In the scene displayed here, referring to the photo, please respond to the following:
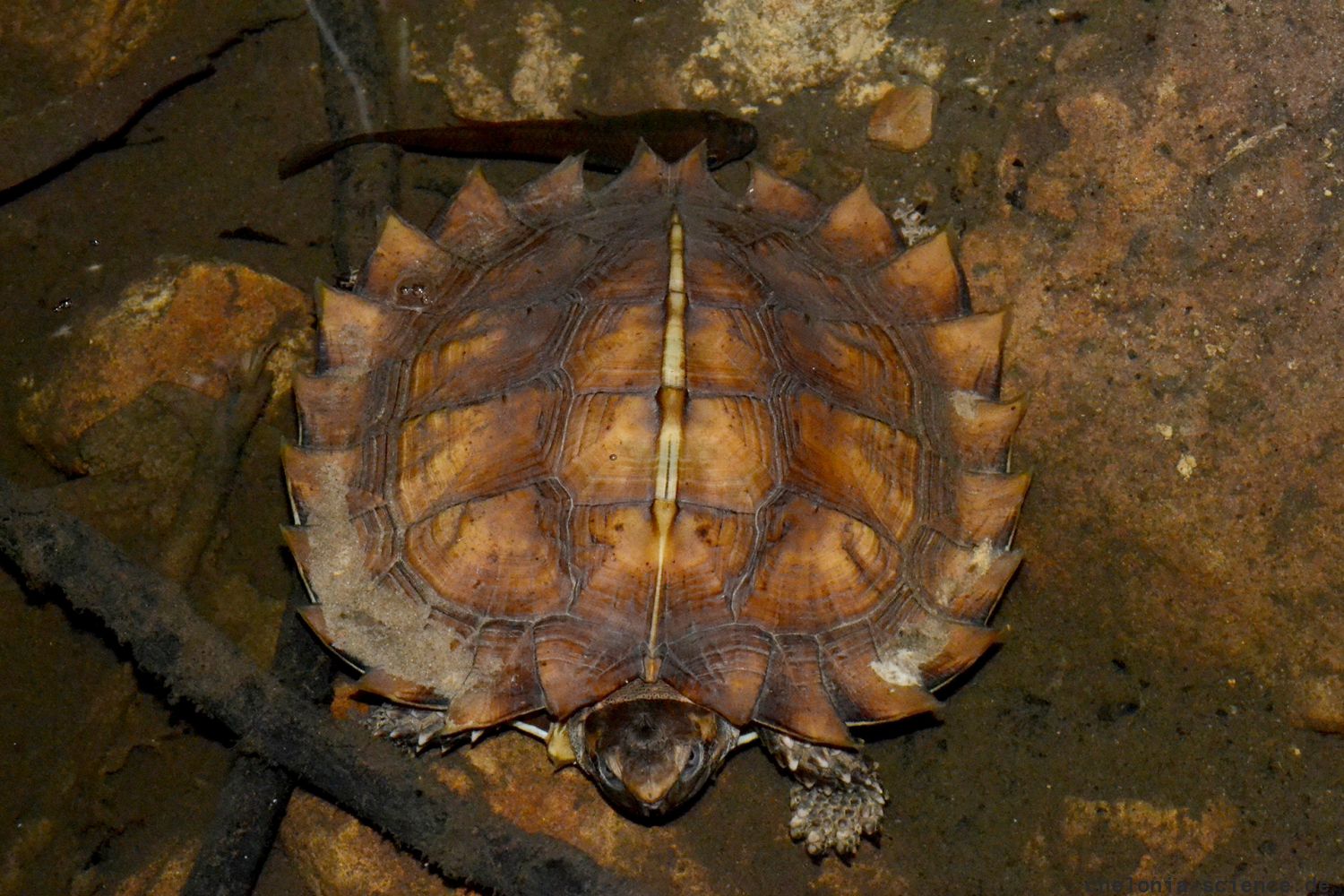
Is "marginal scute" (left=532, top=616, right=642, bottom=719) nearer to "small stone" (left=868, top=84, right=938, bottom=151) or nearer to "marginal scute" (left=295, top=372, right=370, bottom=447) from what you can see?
"marginal scute" (left=295, top=372, right=370, bottom=447)

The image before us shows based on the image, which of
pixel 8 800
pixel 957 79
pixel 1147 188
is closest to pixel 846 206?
pixel 957 79

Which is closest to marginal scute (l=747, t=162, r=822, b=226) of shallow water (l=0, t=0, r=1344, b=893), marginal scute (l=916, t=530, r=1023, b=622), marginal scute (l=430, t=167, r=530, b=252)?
shallow water (l=0, t=0, r=1344, b=893)

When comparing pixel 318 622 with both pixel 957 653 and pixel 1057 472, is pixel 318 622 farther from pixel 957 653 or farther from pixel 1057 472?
pixel 1057 472

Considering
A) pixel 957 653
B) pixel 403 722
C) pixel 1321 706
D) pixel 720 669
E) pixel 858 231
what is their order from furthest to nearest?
pixel 858 231 < pixel 403 722 < pixel 1321 706 < pixel 957 653 < pixel 720 669

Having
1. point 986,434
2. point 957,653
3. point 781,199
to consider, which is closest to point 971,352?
point 986,434

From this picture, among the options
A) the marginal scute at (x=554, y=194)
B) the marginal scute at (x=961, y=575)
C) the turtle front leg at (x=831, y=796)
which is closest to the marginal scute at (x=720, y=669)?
the turtle front leg at (x=831, y=796)

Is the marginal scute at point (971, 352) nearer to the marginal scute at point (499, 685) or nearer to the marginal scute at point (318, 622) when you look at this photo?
the marginal scute at point (499, 685)

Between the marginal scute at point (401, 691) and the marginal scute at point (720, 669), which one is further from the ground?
the marginal scute at point (720, 669)

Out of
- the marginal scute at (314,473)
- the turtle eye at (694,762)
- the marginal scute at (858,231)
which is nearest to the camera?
the turtle eye at (694,762)
